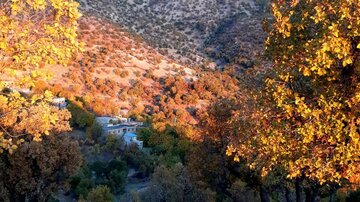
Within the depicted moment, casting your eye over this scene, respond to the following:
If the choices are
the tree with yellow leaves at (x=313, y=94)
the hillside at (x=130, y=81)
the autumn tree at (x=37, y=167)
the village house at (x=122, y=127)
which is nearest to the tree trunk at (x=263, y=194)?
the tree with yellow leaves at (x=313, y=94)

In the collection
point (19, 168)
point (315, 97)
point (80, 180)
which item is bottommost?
point (80, 180)

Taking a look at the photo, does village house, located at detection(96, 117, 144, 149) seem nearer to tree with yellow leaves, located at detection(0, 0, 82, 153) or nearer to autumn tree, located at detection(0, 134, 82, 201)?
autumn tree, located at detection(0, 134, 82, 201)

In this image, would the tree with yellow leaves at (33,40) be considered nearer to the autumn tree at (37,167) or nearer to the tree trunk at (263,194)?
the autumn tree at (37,167)

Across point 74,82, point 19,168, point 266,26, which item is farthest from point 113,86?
point 266,26

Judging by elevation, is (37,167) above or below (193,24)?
above

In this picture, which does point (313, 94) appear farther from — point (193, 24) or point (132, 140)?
point (193, 24)

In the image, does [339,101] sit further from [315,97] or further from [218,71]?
[218,71]

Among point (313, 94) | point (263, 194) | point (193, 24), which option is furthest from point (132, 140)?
point (193, 24)

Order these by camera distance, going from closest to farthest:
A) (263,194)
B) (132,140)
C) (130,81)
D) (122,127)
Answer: (263,194)
(132,140)
(122,127)
(130,81)
